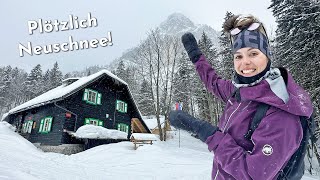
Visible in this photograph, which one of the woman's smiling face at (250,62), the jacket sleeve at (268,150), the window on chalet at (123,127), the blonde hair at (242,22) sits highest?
the blonde hair at (242,22)

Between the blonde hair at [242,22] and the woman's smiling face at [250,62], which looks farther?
the blonde hair at [242,22]

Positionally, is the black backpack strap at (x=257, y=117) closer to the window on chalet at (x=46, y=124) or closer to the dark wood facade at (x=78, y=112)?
the dark wood facade at (x=78, y=112)

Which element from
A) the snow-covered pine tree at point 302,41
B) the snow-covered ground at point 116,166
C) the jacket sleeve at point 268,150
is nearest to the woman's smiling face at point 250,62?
the jacket sleeve at point 268,150

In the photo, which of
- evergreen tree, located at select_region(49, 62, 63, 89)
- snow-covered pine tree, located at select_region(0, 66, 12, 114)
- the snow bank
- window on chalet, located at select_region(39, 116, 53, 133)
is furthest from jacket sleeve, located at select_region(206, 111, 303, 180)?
Answer: snow-covered pine tree, located at select_region(0, 66, 12, 114)

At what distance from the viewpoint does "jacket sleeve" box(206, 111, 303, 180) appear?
1396mm

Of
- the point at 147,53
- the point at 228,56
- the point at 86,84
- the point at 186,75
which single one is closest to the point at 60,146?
the point at 86,84

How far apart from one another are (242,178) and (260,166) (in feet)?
0.47

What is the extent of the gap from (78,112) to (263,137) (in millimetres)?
21663

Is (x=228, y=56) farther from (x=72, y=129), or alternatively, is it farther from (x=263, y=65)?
(x=263, y=65)

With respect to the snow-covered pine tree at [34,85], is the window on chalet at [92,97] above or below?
below

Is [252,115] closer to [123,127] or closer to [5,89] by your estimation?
[123,127]

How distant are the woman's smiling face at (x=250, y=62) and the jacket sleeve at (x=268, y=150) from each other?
0.38 m

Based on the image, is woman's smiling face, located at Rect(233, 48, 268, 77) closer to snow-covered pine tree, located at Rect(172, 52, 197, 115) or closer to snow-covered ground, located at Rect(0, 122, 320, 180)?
snow-covered ground, located at Rect(0, 122, 320, 180)

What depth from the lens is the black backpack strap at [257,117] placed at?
1549 millimetres
